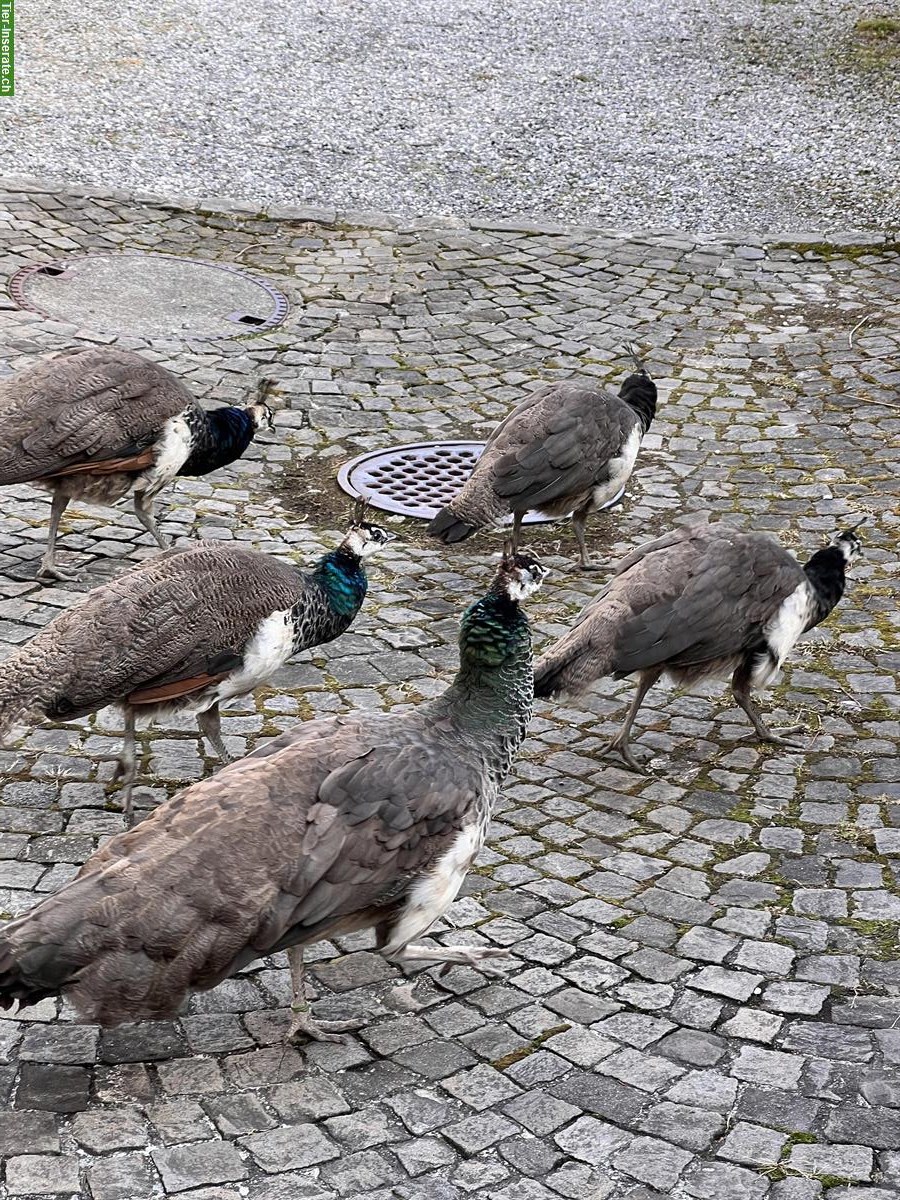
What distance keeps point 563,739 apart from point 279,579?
4.61 ft

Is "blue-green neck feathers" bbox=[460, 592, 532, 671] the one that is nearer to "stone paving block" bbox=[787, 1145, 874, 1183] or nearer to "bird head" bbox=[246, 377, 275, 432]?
"stone paving block" bbox=[787, 1145, 874, 1183]

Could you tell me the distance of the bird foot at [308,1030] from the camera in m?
4.66

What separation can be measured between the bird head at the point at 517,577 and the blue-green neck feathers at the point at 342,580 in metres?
0.99

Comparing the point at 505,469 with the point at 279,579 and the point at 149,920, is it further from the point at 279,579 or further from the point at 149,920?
the point at 149,920

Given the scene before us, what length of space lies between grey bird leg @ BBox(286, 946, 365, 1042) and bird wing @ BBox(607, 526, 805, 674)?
188 cm

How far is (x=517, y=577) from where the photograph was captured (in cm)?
515

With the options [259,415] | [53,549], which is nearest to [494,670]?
[53,549]

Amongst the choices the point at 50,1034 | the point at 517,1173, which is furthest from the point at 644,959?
the point at 50,1034

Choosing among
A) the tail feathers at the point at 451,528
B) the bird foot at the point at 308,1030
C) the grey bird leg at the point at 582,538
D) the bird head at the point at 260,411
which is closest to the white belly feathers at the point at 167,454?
the bird head at the point at 260,411

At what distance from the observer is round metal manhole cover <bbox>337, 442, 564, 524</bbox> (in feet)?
26.1

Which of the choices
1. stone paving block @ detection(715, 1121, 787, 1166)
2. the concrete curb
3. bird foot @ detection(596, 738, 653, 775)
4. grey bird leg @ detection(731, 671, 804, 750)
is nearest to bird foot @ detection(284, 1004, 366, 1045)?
stone paving block @ detection(715, 1121, 787, 1166)

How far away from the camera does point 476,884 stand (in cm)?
547

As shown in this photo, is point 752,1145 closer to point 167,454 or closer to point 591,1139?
point 591,1139

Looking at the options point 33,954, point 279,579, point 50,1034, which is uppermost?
point 279,579
